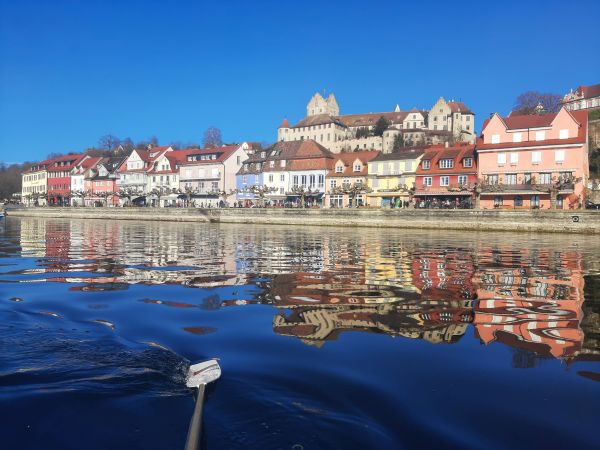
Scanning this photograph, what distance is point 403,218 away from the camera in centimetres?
5016

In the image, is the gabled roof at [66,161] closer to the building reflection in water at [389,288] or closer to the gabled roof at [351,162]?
the gabled roof at [351,162]

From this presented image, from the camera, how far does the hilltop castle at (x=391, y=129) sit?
420 feet

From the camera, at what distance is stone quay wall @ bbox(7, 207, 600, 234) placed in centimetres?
4162

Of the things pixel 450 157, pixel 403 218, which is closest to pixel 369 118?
pixel 450 157

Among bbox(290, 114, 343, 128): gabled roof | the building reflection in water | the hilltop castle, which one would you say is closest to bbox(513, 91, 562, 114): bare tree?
the hilltop castle

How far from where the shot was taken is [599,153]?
79.1m

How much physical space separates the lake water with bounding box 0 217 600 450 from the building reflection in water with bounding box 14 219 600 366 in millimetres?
61

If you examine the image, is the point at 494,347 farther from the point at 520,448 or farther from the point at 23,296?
the point at 23,296

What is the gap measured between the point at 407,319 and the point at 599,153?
278 ft

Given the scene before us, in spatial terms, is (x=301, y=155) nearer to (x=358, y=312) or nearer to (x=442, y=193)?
(x=442, y=193)

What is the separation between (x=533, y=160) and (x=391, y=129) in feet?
234

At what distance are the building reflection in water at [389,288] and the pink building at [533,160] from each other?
4027 centimetres

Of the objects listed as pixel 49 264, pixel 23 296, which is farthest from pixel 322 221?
pixel 23 296

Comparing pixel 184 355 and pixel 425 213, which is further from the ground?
pixel 425 213
